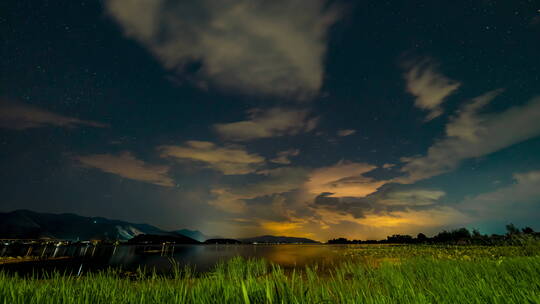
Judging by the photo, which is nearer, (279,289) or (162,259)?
(279,289)

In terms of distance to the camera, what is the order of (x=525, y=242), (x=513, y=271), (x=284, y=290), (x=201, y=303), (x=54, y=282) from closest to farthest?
(x=201, y=303), (x=284, y=290), (x=54, y=282), (x=513, y=271), (x=525, y=242)

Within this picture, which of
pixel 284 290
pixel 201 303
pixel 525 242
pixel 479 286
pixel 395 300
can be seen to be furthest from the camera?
pixel 525 242

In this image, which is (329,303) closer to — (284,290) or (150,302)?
(284,290)

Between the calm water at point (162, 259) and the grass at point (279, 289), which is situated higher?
the grass at point (279, 289)

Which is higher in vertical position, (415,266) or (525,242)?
(525,242)

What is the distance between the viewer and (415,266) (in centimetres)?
1209

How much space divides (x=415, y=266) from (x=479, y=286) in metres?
7.43

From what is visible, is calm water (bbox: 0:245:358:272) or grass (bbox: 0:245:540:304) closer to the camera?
grass (bbox: 0:245:540:304)

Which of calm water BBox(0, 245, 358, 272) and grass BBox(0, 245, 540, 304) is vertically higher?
grass BBox(0, 245, 540, 304)

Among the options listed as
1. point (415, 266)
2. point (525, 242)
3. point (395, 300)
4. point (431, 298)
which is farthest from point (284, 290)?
point (525, 242)

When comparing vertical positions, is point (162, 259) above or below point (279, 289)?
below

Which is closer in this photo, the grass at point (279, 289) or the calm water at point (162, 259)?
the grass at point (279, 289)

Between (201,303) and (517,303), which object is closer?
(201,303)

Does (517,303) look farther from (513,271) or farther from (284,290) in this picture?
(513,271)
